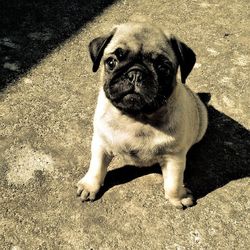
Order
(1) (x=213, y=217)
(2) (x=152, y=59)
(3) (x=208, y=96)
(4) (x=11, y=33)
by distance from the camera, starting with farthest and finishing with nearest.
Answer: (4) (x=11, y=33) < (3) (x=208, y=96) < (1) (x=213, y=217) < (2) (x=152, y=59)

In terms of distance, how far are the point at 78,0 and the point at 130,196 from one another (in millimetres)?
2963

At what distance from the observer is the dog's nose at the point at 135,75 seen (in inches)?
114

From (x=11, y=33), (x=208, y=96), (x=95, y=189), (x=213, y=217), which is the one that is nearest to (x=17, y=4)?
(x=11, y=33)

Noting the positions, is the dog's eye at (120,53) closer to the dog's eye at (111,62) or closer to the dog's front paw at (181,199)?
the dog's eye at (111,62)

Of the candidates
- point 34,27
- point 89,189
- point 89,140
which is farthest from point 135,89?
point 34,27

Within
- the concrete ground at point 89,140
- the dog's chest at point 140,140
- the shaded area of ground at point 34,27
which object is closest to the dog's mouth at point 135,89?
the dog's chest at point 140,140

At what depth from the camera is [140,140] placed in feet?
10.5

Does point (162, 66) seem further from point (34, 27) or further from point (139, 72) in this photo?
point (34, 27)

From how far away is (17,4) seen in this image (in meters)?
5.57

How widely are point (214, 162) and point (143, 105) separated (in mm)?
1200

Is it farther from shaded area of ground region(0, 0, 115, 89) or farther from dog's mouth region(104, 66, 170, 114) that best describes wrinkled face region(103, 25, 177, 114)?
shaded area of ground region(0, 0, 115, 89)

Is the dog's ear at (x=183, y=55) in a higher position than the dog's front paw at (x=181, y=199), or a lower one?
higher

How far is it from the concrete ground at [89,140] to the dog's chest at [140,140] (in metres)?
0.51

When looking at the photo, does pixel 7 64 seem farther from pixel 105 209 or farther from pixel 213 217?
pixel 213 217
